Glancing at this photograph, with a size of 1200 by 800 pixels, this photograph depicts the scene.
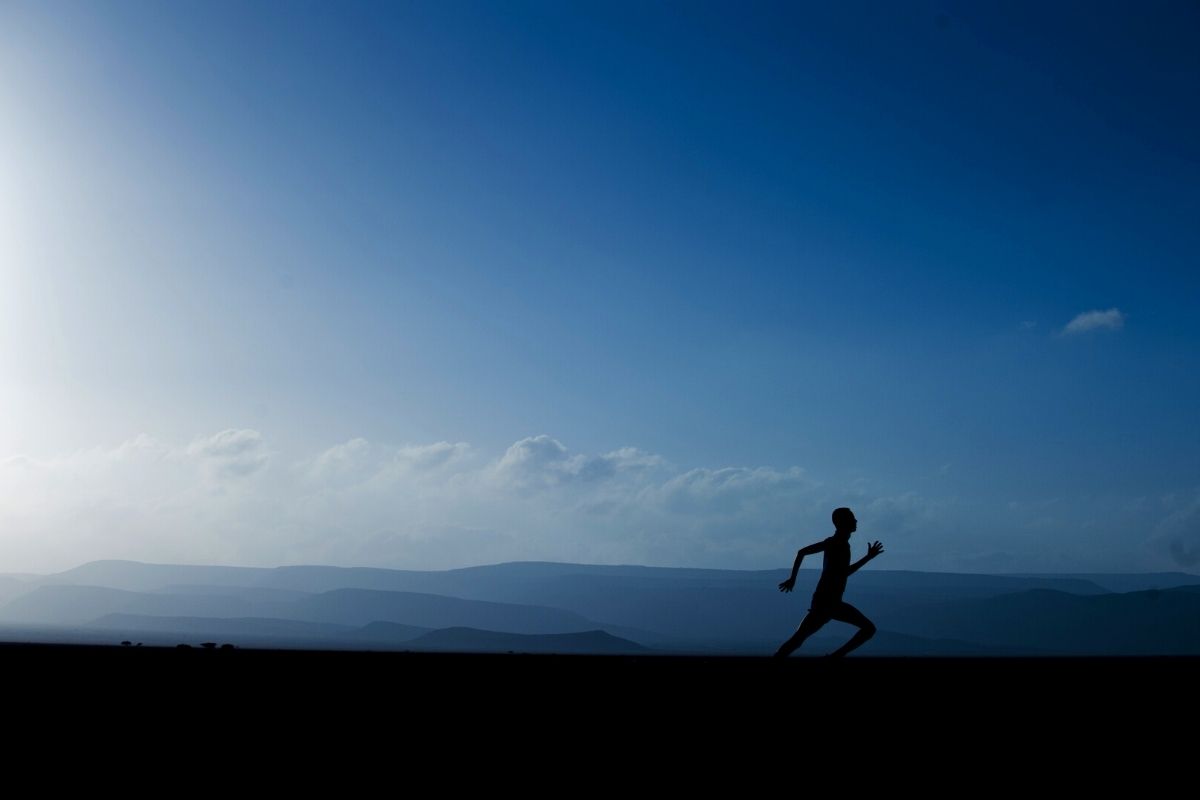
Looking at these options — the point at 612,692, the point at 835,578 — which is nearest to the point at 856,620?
the point at 835,578

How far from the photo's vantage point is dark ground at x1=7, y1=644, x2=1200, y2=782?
492 cm

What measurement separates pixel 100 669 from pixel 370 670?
3.07 m

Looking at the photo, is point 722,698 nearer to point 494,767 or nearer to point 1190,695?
point 494,767

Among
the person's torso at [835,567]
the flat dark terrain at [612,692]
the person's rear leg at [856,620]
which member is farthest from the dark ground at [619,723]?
the person's torso at [835,567]

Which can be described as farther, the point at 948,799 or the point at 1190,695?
the point at 1190,695

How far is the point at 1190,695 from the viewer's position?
8.83 meters

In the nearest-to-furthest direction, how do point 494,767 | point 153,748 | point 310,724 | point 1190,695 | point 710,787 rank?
1. point 710,787
2. point 494,767
3. point 153,748
4. point 310,724
5. point 1190,695

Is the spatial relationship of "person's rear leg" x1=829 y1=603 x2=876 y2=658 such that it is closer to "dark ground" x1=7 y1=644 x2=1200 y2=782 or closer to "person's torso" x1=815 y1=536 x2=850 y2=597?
"person's torso" x1=815 y1=536 x2=850 y2=597

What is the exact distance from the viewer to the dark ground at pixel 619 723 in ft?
16.1

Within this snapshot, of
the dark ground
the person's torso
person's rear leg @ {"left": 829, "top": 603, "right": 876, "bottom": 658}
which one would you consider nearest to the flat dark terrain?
the dark ground

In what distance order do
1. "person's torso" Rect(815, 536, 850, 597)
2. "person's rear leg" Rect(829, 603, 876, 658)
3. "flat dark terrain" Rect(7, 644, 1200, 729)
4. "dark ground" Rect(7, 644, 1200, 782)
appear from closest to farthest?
"dark ground" Rect(7, 644, 1200, 782), "flat dark terrain" Rect(7, 644, 1200, 729), "person's rear leg" Rect(829, 603, 876, 658), "person's torso" Rect(815, 536, 850, 597)

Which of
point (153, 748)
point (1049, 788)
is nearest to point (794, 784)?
point (1049, 788)

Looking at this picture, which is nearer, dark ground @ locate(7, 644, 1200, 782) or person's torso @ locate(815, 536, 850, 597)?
dark ground @ locate(7, 644, 1200, 782)

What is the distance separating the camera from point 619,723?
6.48 meters
